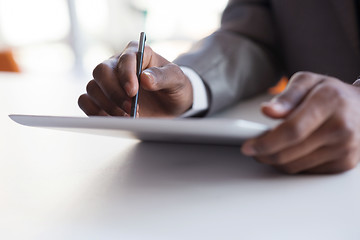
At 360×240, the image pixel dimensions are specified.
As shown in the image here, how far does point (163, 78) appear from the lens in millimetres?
460

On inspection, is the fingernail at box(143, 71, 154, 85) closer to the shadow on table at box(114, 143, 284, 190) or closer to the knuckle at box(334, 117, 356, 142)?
the shadow on table at box(114, 143, 284, 190)

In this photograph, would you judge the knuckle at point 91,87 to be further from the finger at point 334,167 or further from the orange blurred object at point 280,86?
the orange blurred object at point 280,86

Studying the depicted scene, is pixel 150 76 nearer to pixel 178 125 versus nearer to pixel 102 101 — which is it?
pixel 102 101

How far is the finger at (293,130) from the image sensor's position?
296 mm

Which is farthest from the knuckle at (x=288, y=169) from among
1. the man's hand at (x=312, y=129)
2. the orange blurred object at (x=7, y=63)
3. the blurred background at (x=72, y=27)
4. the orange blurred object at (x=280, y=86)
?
the blurred background at (x=72, y=27)

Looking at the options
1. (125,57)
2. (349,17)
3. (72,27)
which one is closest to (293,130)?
(125,57)

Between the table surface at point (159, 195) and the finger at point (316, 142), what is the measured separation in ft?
0.10

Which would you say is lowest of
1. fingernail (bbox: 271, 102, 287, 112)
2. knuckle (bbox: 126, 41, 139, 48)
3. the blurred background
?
fingernail (bbox: 271, 102, 287, 112)

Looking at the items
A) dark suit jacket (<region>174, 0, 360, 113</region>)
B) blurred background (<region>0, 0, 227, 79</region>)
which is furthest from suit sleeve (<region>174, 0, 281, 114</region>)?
blurred background (<region>0, 0, 227, 79</region>)

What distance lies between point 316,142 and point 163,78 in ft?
0.65

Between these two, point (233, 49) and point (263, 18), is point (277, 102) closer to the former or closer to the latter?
point (233, 49)

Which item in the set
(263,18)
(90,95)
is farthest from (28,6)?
(90,95)

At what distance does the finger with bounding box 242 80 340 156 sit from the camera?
0.97 feet

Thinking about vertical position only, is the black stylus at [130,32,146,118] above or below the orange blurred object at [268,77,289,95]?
below
